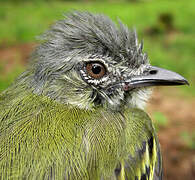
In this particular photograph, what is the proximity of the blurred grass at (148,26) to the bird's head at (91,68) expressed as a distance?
4.38 meters

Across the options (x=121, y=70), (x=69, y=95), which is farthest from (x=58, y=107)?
(x=121, y=70)

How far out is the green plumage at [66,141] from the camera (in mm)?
2029

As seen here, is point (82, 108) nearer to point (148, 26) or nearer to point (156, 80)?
point (156, 80)

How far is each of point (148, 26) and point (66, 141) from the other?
1187 cm

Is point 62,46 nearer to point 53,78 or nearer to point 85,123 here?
point 53,78

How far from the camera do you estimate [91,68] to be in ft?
8.18

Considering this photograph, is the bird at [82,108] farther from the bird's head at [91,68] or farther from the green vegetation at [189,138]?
the green vegetation at [189,138]

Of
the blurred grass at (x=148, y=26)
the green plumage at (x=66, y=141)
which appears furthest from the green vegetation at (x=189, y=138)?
the green plumage at (x=66, y=141)

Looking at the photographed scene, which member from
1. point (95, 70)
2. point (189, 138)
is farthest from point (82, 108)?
point (189, 138)

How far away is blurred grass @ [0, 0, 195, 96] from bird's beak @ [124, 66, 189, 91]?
4.36 m

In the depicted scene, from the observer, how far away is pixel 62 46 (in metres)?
2.50

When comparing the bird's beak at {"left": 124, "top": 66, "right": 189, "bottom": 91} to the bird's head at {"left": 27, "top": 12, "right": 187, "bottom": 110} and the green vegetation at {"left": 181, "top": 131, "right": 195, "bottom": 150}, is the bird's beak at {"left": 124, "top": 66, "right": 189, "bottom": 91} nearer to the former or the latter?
the bird's head at {"left": 27, "top": 12, "right": 187, "bottom": 110}

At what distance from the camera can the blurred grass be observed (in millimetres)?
9562

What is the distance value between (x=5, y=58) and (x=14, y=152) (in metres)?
6.88
